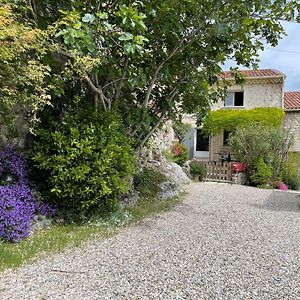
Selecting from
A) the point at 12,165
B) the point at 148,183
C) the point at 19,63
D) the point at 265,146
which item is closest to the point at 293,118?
the point at 265,146

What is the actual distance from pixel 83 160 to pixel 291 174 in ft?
40.3

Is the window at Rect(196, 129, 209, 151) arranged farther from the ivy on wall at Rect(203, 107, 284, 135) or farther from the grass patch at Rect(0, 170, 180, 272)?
the grass patch at Rect(0, 170, 180, 272)

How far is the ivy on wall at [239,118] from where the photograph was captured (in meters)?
20.8

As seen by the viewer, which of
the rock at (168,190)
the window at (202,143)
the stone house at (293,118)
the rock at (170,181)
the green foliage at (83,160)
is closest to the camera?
the green foliage at (83,160)

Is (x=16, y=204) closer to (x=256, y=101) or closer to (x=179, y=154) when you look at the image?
(x=179, y=154)

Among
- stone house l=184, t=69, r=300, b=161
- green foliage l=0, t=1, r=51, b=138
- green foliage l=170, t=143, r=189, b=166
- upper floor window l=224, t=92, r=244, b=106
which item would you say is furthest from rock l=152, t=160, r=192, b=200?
upper floor window l=224, t=92, r=244, b=106

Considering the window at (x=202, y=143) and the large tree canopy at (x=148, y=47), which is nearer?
the large tree canopy at (x=148, y=47)

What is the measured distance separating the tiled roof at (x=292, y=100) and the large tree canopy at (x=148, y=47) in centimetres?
1444

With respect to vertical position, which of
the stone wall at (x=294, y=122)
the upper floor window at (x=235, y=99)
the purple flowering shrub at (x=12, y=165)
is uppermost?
the upper floor window at (x=235, y=99)

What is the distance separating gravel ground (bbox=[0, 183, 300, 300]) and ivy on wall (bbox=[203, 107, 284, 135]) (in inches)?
566

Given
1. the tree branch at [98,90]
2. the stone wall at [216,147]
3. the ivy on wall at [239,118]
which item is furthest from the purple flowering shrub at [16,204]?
the stone wall at [216,147]

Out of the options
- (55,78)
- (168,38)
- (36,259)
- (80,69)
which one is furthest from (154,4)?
(36,259)

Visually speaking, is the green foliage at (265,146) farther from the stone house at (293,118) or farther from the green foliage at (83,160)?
the green foliage at (83,160)

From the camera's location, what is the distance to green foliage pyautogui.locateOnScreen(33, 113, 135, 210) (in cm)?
→ 619
